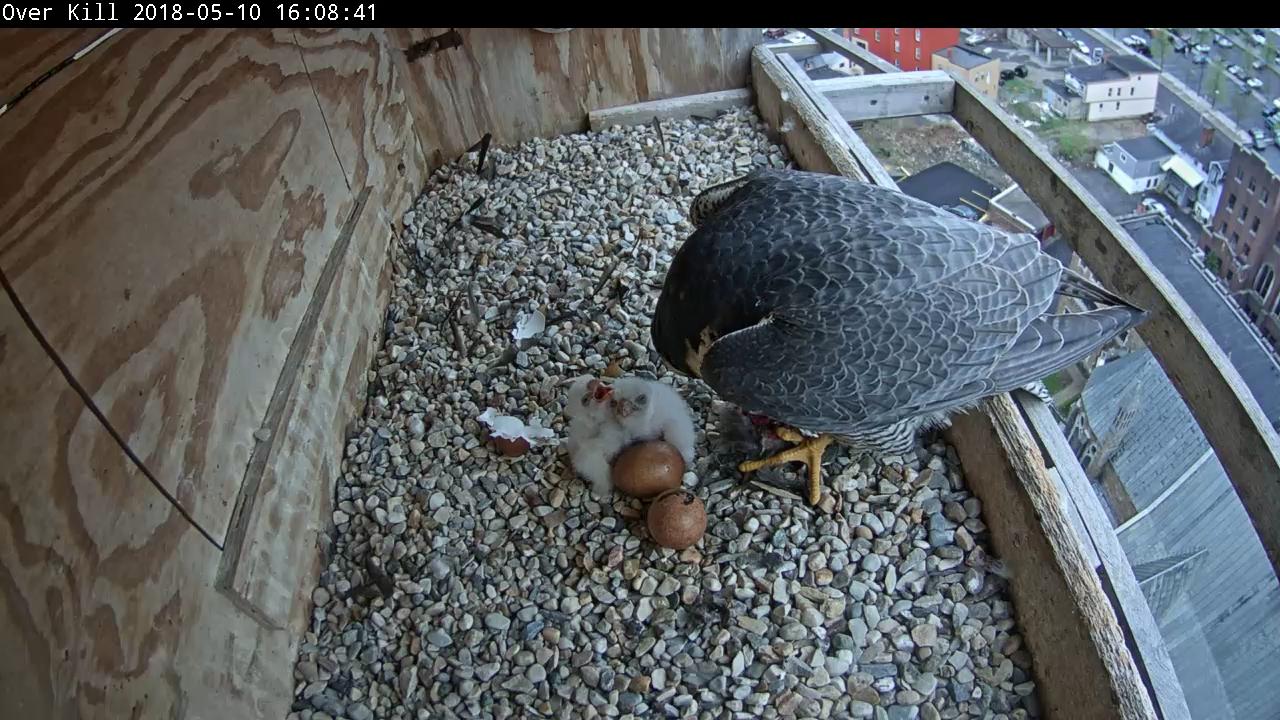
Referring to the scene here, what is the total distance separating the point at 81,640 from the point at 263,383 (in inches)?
28.4

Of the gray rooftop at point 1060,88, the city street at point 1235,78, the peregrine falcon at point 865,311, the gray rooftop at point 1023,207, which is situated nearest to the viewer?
the peregrine falcon at point 865,311

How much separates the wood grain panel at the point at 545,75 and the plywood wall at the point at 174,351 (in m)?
0.42

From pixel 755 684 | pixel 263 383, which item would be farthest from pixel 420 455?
pixel 755 684

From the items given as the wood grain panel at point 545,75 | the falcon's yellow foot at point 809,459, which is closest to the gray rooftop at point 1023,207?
the falcon's yellow foot at point 809,459

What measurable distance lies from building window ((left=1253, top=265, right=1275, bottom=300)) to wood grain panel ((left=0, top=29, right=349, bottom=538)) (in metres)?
2.22

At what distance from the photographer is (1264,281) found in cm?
184

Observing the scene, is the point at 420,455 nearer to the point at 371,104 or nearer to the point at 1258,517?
the point at 371,104

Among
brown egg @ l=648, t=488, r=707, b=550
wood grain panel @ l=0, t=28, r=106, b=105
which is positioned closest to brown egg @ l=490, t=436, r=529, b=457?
brown egg @ l=648, t=488, r=707, b=550

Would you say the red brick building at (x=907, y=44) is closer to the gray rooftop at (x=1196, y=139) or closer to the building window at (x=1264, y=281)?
the gray rooftop at (x=1196, y=139)

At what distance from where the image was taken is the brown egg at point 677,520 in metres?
1.84

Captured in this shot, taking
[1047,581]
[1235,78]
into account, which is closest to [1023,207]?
[1235,78]

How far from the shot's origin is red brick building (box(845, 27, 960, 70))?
2.62m

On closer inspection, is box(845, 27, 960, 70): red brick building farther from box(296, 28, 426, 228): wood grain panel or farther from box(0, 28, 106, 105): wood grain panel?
box(0, 28, 106, 105): wood grain panel
